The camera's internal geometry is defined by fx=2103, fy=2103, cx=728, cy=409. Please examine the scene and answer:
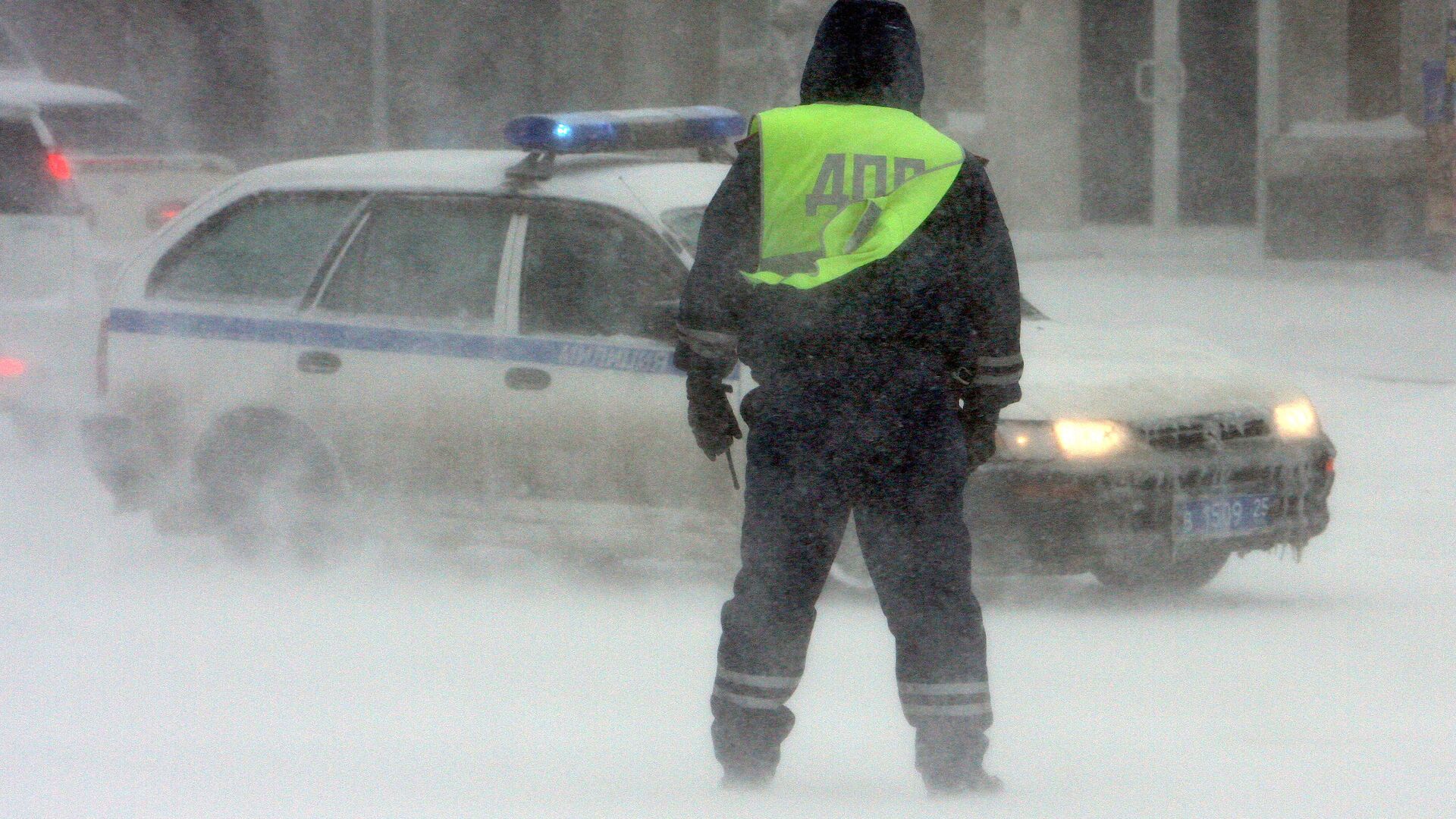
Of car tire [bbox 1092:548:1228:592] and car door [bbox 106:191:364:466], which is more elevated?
car door [bbox 106:191:364:466]

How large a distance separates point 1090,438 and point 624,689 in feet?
5.47

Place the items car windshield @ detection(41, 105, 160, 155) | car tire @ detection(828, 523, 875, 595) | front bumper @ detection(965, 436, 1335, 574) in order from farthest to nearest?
car windshield @ detection(41, 105, 160, 155) < car tire @ detection(828, 523, 875, 595) < front bumper @ detection(965, 436, 1335, 574)

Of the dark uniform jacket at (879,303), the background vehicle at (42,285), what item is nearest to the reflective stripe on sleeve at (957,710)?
the dark uniform jacket at (879,303)

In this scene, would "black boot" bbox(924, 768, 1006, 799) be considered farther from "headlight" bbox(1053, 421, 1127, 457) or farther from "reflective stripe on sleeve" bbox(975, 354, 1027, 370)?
"headlight" bbox(1053, 421, 1127, 457)

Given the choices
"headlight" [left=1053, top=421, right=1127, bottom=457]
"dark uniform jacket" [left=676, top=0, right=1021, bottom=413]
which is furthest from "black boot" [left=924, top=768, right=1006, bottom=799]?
"headlight" [left=1053, top=421, right=1127, bottom=457]

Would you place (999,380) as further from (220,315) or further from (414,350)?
(220,315)

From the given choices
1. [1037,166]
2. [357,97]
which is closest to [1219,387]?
[1037,166]

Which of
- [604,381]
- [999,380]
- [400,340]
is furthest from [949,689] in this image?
[400,340]

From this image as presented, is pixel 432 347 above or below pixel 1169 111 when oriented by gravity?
above

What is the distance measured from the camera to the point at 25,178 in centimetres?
899

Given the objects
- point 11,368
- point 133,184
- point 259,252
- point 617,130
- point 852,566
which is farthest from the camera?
point 133,184

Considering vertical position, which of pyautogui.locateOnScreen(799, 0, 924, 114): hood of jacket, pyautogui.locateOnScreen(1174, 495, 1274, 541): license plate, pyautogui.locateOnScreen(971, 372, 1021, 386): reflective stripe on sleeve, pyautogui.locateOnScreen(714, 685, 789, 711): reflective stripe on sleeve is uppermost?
pyautogui.locateOnScreen(799, 0, 924, 114): hood of jacket

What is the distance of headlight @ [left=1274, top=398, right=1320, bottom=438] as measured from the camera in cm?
648

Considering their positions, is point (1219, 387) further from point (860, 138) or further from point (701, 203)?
point (860, 138)
